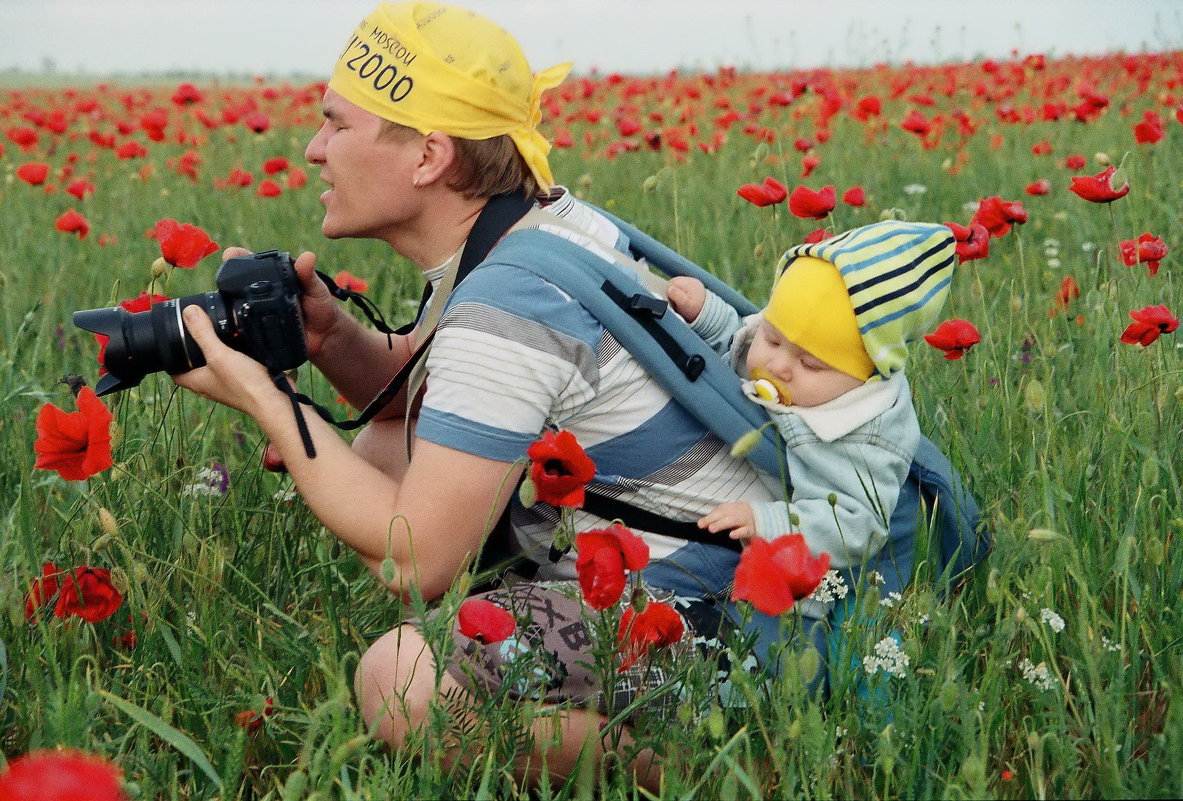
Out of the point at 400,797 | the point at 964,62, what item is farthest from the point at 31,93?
the point at 400,797

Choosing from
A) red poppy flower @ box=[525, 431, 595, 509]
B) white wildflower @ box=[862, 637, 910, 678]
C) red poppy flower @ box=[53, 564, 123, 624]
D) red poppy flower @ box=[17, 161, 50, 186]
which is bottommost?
red poppy flower @ box=[17, 161, 50, 186]

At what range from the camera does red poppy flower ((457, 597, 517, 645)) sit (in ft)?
4.88

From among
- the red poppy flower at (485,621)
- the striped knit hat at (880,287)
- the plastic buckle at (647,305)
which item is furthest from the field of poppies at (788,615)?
the plastic buckle at (647,305)

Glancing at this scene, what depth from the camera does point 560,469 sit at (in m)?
1.44

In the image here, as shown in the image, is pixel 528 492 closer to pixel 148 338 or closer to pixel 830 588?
pixel 830 588

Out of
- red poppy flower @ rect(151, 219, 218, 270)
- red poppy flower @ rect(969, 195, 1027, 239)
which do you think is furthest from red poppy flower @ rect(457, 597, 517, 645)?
red poppy flower @ rect(969, 195, 1027, 239)

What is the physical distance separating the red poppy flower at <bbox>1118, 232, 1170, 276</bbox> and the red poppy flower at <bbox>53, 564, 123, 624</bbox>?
184 centimetres

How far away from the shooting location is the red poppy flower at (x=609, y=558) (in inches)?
54.4

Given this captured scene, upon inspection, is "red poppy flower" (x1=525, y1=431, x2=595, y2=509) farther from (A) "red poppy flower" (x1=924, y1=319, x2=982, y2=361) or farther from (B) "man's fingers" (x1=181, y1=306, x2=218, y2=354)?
(A) "red poppy flower" (x1=924, y1=319, x2=982, y2=361)

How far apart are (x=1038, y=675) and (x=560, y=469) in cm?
69

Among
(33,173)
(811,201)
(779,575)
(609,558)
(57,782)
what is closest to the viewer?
(57,782)

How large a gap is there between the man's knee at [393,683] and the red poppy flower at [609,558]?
37 cm

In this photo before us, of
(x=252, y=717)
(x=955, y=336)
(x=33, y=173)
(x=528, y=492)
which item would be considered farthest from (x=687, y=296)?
(x=33, y=173)

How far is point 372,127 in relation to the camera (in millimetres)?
1966
